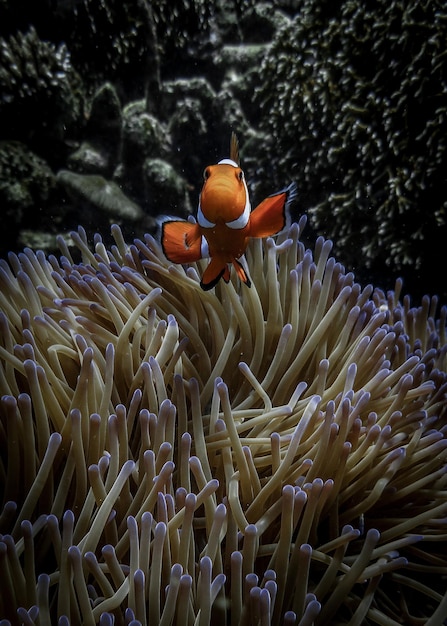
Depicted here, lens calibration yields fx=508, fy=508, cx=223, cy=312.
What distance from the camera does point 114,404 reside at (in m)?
1.55

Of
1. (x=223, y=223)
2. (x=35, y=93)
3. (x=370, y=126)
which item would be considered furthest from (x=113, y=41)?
(x=223, y=223)

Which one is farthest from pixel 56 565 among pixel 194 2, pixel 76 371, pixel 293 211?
pixel 194 2

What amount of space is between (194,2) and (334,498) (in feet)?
13.4

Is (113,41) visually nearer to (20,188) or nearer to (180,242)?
(20,188)

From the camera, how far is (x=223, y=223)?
4.80 ft

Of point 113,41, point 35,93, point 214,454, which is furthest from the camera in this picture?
point 113,41

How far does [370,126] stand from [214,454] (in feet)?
8.56

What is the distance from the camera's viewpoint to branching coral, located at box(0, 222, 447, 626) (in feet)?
3.58

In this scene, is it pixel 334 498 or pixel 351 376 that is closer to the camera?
pixel 334 498

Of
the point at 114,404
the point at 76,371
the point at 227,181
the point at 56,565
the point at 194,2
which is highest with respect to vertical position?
the point at 194,2

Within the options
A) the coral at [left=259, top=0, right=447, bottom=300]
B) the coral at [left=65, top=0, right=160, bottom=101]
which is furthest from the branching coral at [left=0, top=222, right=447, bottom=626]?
the coral at [left=65, top=0, right=160, bottom=101]

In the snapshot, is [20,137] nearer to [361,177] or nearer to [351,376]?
[361,177]

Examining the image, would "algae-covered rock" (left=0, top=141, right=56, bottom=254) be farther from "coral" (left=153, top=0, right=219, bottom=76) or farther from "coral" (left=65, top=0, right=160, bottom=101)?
"coral" (left=153, top=0, right=219, bottom=76)

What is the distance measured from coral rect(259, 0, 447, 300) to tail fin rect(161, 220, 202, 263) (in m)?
1.86
